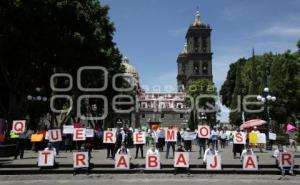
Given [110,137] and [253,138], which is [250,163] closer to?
[110,137]

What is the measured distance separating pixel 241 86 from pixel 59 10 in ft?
188

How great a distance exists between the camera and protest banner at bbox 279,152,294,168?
20783mm

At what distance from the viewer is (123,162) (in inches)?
836

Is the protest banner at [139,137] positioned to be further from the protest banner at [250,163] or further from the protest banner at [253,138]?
the protest banner at [253,138]

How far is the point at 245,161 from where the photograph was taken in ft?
69.2

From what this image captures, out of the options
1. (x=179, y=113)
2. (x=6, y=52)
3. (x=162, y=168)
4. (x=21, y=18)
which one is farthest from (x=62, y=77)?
(x=179, y=113)

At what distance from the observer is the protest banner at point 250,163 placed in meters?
21.0

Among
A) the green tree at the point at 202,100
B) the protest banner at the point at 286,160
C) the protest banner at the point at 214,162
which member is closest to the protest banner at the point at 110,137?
the protest banner at the point at 214,162

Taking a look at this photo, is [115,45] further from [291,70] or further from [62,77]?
[291,70]

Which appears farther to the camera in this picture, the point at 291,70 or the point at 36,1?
the point at 291,70

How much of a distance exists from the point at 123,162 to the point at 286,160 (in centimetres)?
768

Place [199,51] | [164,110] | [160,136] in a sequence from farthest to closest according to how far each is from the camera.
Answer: [164,110]
[199,51]
[160,136]

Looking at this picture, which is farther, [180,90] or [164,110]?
[180,90]

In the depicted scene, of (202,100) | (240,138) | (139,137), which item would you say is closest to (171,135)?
(139,137)
